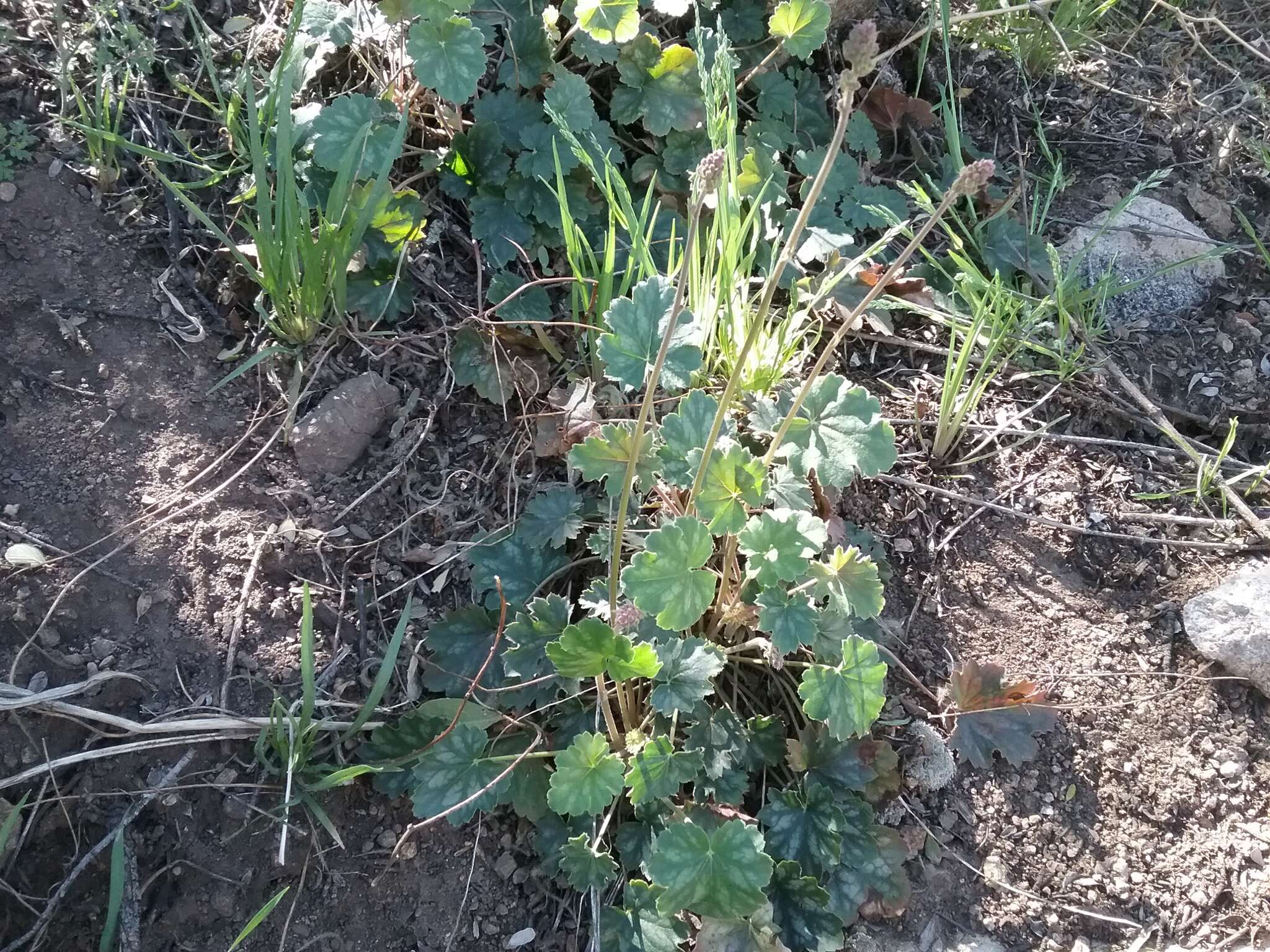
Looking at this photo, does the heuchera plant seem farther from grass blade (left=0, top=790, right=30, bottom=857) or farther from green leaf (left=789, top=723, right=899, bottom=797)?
grass blade (left=0, top=790, right=30, bottom=857)

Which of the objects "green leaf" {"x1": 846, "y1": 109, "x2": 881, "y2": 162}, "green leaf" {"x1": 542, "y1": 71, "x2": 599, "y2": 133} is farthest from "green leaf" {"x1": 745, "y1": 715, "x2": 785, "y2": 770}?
"green leaf" {"x1": 846, "y1": 109, "x2": 881, "y2": 162}

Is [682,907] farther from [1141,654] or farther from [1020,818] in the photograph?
[1141,654]

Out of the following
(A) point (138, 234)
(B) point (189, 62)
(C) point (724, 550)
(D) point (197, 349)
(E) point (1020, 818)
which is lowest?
(E) point (1020, 818)

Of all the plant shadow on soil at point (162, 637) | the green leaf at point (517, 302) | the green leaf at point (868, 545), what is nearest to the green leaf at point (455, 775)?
the plant shadow on soil at point (162, 637)

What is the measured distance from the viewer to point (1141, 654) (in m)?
1.82

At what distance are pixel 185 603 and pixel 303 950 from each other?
23.7 inches

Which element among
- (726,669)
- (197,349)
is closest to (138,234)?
(197,349)

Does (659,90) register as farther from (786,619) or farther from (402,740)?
(402,740)

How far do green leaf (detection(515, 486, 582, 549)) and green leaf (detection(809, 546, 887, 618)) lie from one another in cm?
46

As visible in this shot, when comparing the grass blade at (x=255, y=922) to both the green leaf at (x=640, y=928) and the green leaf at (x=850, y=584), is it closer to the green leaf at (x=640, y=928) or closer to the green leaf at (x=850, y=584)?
the green leaf at (x=640, y=928)

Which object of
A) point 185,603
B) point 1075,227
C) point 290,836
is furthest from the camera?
point 1075,227

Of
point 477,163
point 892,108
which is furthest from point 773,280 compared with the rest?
point 892,108

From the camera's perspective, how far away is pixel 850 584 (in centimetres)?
141

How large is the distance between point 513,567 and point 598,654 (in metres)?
0.43
